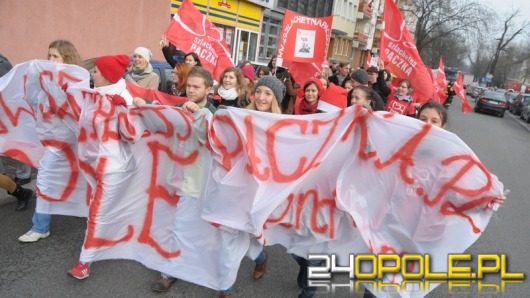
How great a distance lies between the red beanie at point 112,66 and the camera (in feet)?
11.3

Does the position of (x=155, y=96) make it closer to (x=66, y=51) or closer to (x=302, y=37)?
(x=66, y=51)

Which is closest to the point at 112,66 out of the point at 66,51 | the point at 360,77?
the point at 66,51

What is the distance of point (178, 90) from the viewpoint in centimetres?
449

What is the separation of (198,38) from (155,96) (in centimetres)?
316

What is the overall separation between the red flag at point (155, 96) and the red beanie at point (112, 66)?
17cm

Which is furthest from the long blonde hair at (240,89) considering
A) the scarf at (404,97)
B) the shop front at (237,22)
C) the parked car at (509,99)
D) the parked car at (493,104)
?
the parked car at (509,99)

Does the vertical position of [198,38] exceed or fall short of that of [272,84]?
it exceeds it

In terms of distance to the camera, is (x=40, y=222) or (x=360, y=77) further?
(x=360, y=77)

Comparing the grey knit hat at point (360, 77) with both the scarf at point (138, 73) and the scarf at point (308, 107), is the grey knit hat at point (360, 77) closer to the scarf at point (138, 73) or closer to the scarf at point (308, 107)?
the scarf at point (308, 107)

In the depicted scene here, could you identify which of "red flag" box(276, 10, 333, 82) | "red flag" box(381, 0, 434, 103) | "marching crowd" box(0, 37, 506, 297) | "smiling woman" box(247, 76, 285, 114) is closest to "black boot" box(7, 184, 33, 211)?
"marching crowd" box(0, 37, 506, 297)

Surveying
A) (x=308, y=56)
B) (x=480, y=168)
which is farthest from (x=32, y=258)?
(x=308, y=56)

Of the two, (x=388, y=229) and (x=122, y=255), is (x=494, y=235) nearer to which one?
(x=388, y=229)

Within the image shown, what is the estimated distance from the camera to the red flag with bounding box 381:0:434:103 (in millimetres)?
6031

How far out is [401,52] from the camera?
6125 mm
